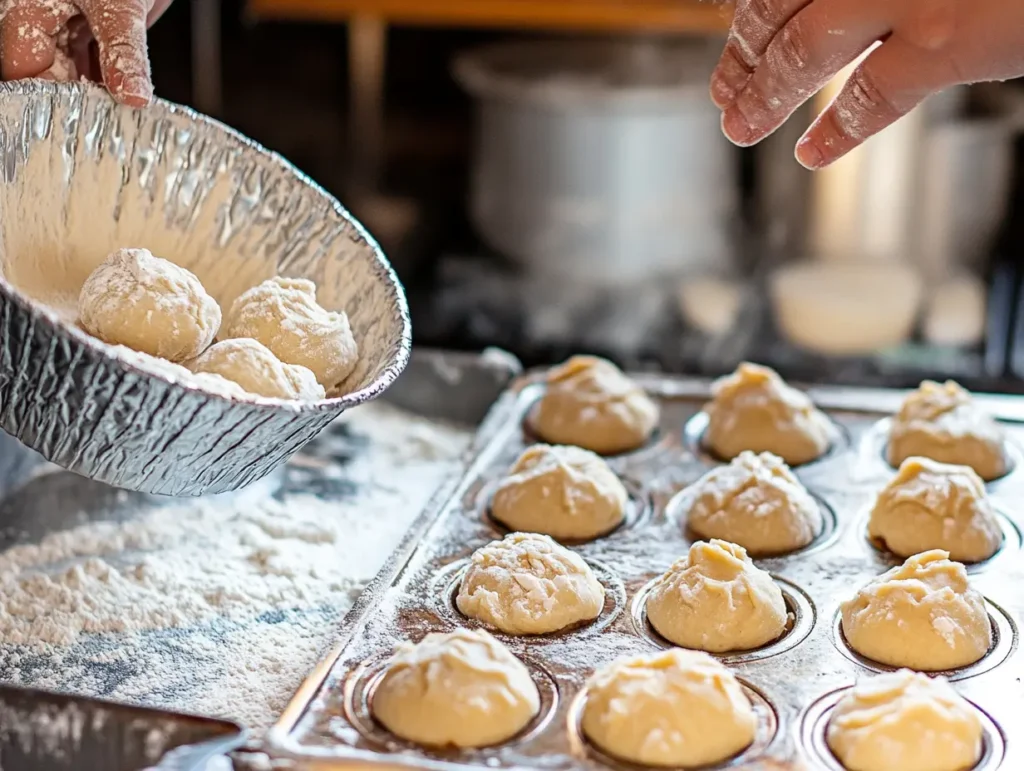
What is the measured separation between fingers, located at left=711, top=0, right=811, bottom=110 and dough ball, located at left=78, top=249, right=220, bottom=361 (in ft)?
2.54

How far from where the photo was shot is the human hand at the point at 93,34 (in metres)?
1.80

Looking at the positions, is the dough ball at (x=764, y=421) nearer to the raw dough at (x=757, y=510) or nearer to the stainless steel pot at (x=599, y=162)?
the raw dough at (x=757, y=510)

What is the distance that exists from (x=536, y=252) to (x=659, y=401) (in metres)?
1.01

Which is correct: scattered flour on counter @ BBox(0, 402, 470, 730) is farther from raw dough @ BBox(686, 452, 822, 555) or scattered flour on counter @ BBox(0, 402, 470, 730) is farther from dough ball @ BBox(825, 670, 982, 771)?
dough ball @ BBox(825, 670, 982, 771)

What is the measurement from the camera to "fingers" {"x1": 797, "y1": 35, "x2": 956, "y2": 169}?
163cm

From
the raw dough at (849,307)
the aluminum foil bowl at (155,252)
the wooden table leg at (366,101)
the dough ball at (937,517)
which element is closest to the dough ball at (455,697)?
the aluminum foil bowl at (155,252)

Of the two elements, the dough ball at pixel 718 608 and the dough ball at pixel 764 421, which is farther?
the dough ball at pixel 764 421

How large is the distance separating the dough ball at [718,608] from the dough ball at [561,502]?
26 cm

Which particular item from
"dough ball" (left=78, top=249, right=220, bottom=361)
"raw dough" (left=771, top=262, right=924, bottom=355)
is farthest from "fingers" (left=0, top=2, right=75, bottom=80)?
"raw dough" (left=771, top=262, right=924, bottom=355)

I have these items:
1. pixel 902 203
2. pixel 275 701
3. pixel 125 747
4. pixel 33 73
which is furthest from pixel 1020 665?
pixel 902 203

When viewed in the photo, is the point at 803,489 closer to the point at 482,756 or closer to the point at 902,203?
the point at 482,756

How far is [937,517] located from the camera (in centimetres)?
194

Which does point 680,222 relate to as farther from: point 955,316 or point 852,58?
point 852,58

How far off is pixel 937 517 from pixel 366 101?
2.49 meters
